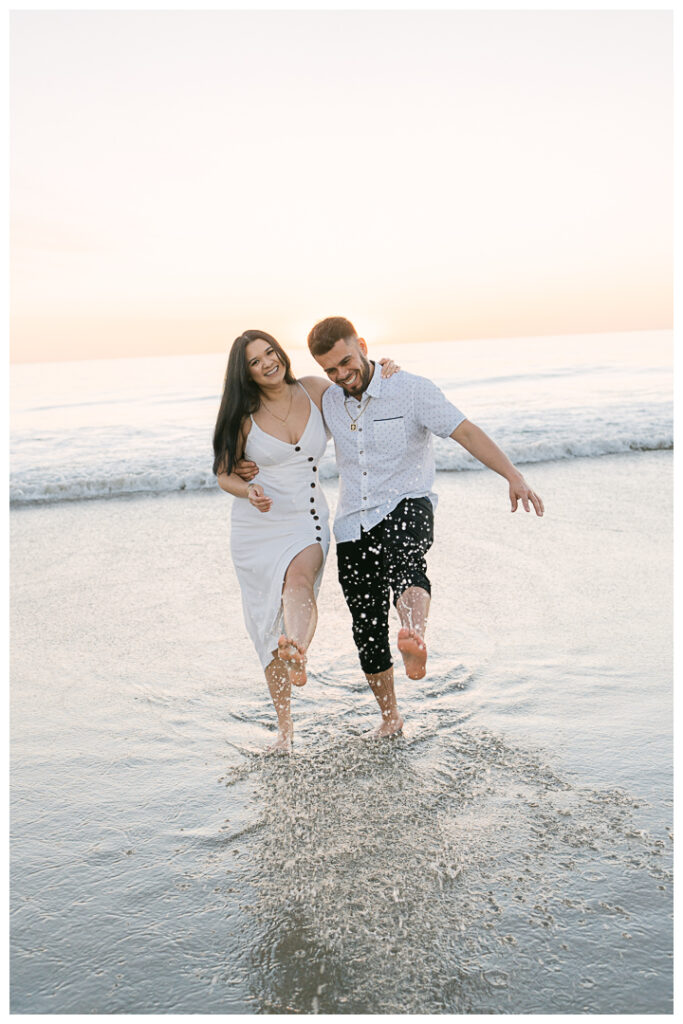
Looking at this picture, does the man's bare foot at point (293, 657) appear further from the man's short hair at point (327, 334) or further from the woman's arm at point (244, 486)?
the man's short hair at point (327, 334)

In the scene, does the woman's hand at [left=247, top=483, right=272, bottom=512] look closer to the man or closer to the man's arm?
the man

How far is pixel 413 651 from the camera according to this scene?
3.22 m

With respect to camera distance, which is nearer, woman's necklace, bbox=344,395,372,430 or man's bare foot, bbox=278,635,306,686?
man's bare foot, bbox=278,635,306,686

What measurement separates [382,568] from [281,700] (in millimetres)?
848

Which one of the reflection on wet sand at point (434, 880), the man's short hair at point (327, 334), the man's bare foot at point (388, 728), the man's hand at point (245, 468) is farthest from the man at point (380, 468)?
the reflection on wet sand at point (434, 880)

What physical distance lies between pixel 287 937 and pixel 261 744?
4.77 ft

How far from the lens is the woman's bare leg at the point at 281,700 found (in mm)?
3986

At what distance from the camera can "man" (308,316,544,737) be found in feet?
12.1

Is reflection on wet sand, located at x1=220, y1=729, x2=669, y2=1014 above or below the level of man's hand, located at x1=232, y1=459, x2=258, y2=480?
below

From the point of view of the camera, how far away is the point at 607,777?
3.51m

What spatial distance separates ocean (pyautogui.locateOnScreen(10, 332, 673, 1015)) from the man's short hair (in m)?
1.91

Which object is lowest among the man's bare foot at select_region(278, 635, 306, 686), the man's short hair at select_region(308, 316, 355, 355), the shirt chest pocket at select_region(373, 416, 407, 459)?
the man's bare foot at select_region(278, 635, 306, 686)

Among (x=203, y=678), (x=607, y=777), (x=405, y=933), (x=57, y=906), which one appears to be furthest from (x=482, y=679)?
(x=57, y=906)

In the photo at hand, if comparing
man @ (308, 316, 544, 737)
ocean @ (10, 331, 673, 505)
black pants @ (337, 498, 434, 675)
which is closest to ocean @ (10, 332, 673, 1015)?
black pants @ (337, 498, 434, 675)
